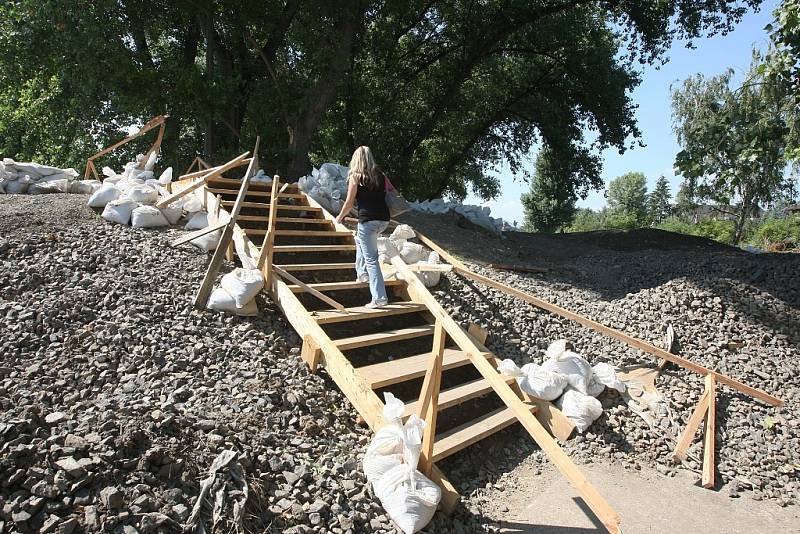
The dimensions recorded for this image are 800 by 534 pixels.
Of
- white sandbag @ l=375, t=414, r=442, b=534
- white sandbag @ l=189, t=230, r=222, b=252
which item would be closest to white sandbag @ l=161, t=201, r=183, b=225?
white sandbag @ l=189, t=230, r=222, b=252

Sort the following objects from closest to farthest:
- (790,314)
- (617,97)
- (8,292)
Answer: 1. (8,292)
2. (790,314)
3. (617,97)

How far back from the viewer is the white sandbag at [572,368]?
4498 millimetres

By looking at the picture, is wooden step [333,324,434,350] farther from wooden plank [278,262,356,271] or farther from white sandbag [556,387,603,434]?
white sandbag [556,387,603,434]

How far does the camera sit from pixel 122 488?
2.54 m

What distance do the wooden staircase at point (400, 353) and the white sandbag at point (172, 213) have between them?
47cm

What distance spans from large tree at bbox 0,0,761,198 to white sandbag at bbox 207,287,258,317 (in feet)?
21.7

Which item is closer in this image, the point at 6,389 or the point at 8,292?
the point at 6,389

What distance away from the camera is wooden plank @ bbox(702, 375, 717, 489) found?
3.80 m

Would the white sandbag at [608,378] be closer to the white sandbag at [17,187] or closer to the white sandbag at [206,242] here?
the white sandbag at [206,242]

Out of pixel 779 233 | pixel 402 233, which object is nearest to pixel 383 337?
pixel 402 233

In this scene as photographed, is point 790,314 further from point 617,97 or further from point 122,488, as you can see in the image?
point 617,97

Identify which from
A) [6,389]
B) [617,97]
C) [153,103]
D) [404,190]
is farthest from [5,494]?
[617,97]

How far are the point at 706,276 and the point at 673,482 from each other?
4173 millimetres

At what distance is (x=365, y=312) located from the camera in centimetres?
464
